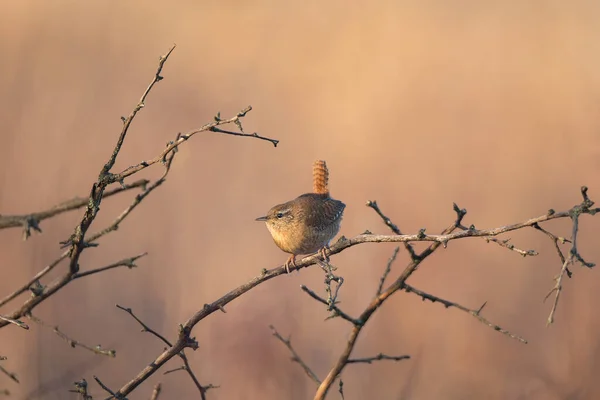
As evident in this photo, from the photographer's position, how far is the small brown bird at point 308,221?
3.12 meters

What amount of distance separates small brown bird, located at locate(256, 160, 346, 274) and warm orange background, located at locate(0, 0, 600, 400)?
13.2 inches

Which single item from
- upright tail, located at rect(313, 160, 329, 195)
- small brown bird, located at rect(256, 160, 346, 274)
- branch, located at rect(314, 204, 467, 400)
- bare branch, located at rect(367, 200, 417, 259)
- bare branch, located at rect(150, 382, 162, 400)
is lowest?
bare branch, located at rect(150, 382, 162, 400)

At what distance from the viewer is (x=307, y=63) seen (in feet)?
26.1

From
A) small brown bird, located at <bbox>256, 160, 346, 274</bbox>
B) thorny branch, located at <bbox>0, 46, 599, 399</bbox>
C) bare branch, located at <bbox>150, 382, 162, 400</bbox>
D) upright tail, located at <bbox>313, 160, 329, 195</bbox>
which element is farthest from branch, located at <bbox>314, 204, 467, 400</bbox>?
upright tail, located at <bbox>313, 160, 329, 195</bbox>

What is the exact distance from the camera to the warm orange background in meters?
3.85

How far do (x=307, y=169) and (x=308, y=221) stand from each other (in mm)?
3257

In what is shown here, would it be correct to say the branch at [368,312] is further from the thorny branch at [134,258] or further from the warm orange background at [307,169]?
the warm orange background at [307,169]

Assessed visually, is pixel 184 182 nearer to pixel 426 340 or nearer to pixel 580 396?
pixel 426 340

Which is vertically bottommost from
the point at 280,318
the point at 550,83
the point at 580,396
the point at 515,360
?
the point at 280,318

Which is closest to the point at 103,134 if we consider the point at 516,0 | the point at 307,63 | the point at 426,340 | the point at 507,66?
the point at 307,63

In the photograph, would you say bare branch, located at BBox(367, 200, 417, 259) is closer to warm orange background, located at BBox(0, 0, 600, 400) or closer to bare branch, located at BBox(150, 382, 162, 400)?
bare branch, located at BBox(150, 382, 162, 400)

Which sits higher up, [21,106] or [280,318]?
[21,106]

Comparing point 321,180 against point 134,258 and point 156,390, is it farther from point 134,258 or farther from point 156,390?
point 134,258

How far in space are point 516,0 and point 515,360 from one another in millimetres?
6181
